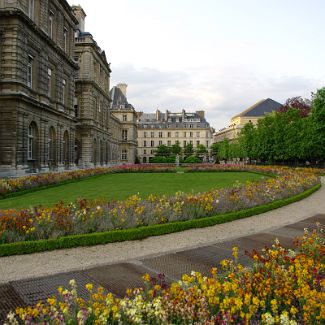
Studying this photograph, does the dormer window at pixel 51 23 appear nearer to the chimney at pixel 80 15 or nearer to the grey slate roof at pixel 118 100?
the chimney at pixel 80 15

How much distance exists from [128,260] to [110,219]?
7.42ft

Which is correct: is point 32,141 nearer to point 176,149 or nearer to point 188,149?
point 176,149

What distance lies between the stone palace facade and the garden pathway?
696 inches

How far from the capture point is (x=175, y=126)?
110m

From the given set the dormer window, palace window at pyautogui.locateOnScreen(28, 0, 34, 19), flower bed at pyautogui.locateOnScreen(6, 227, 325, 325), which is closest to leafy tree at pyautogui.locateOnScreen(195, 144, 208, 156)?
the dormer window

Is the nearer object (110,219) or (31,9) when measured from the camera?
(110,219)

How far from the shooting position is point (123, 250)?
7.59 m

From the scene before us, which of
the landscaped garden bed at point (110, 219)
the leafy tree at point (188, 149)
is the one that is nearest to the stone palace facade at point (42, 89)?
the landscaped garden bed at point (110, 219)

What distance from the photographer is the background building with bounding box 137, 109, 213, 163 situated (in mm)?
109500

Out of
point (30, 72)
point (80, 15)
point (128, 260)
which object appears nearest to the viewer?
point (128, 260)

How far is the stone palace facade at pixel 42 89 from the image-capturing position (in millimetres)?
22969

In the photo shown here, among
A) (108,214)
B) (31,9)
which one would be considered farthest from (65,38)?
(108,214)

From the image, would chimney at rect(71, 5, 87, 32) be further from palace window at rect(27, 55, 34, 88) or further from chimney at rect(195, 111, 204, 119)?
chimney at rect(195, 111, 204, 119)

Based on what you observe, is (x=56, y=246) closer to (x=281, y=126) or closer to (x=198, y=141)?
(x=281, y=126)
